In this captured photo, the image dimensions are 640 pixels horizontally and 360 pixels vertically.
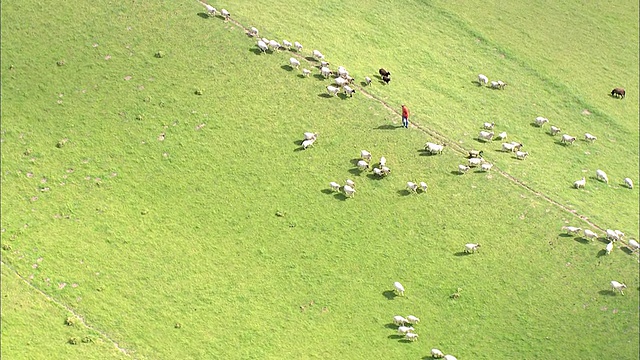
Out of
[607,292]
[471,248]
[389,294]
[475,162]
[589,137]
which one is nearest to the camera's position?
[389,294]

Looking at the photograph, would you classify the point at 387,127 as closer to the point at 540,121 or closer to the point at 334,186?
the point at 334,186

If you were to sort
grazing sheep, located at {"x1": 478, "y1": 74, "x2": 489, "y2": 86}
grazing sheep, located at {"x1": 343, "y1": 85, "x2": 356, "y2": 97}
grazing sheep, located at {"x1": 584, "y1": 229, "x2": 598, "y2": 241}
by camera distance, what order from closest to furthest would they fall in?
grazing sheep, located at {"x1": 584, "y1": 229, "x2": 598, "y2": 241} → grazing sheep, located at {"x1": 343, "y1": 85, "x2": 356, "y2": 97} → grazing sheep, located at {"x1": 478, "y1": 74, "x2": 489, "y2": 86}

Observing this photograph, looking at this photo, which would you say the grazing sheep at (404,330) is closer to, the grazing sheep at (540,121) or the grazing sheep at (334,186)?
the grazing sheep at (334,186)

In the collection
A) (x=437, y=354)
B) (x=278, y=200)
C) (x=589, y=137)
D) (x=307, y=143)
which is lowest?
(x=437, y=354)

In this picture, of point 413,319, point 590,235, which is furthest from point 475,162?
point 413,319

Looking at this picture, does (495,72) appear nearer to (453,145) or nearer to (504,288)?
(453,145)

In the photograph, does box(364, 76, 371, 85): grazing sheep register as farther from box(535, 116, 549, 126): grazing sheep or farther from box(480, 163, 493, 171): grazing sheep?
box(535, 116, 549, 126): grazing sheep

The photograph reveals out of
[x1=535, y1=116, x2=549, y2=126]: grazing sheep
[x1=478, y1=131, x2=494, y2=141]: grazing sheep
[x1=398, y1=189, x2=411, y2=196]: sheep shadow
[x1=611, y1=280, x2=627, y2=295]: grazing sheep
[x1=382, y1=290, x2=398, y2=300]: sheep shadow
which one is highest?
[x1=535, y1=116, x2=549, y2=126]: grazing sheep

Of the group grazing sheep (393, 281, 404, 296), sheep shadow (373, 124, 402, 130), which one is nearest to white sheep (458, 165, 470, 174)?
sheep shadow (373, 124, 402, 130)
